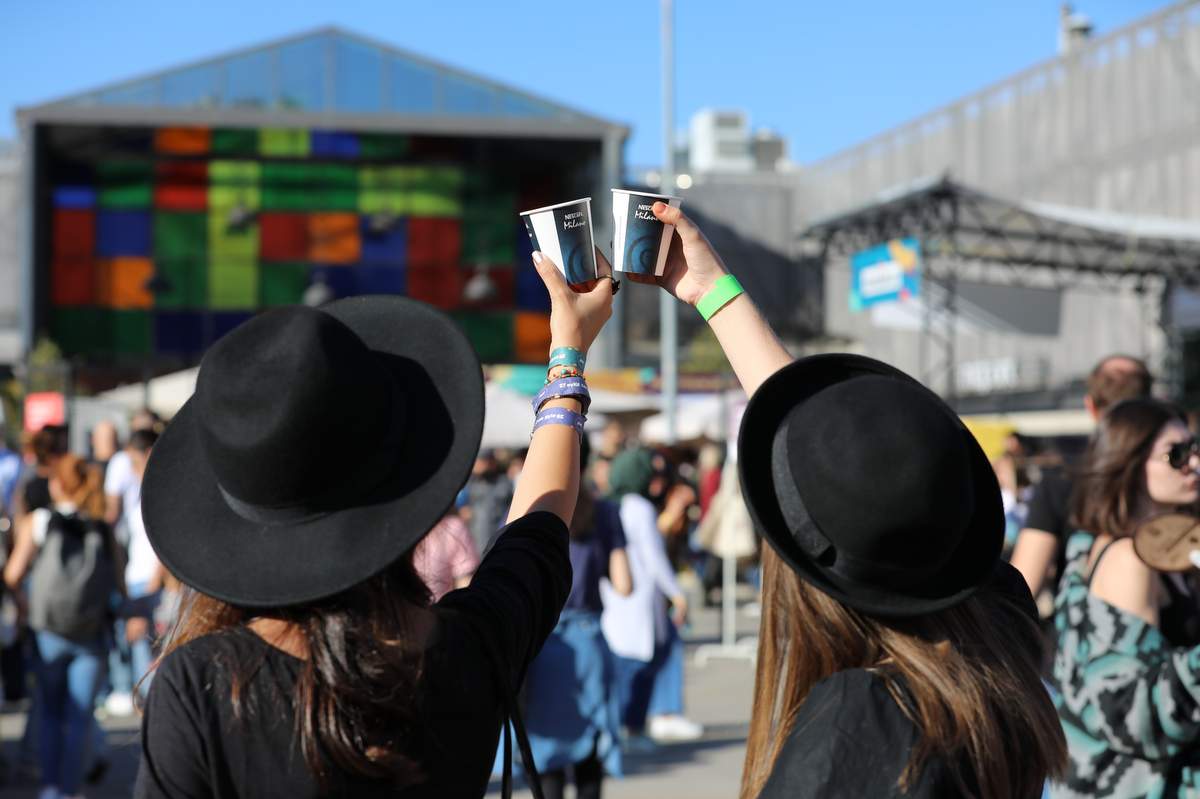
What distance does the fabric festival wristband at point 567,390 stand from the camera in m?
2.25

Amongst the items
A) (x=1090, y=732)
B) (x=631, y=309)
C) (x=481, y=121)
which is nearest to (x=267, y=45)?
(x=481, y=121)

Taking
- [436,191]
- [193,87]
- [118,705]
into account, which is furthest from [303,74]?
[118,705]

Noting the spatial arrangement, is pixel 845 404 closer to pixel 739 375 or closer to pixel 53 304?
pixel 739 375

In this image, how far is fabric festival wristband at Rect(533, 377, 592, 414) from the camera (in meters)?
2.25

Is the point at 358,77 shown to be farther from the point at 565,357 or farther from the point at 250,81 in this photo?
Result: the point at 565,357

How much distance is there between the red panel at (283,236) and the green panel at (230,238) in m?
0.20

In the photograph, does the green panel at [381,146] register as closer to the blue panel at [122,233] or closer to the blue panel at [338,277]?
the blue panel at [338,277]

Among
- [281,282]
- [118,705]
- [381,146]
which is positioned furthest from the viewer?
[281,282]

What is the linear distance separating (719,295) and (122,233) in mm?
36027

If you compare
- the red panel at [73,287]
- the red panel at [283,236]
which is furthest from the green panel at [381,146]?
the red panel at [73,287]

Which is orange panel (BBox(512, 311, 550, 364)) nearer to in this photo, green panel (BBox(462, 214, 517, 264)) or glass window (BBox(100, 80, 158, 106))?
green panel (BBox(462, 214, 517, 264))

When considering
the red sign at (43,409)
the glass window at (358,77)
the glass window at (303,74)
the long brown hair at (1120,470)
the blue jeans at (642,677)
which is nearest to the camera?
the long brown hair at (1120,470)

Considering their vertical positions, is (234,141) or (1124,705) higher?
(234,141)

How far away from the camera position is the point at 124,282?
35812 mm
